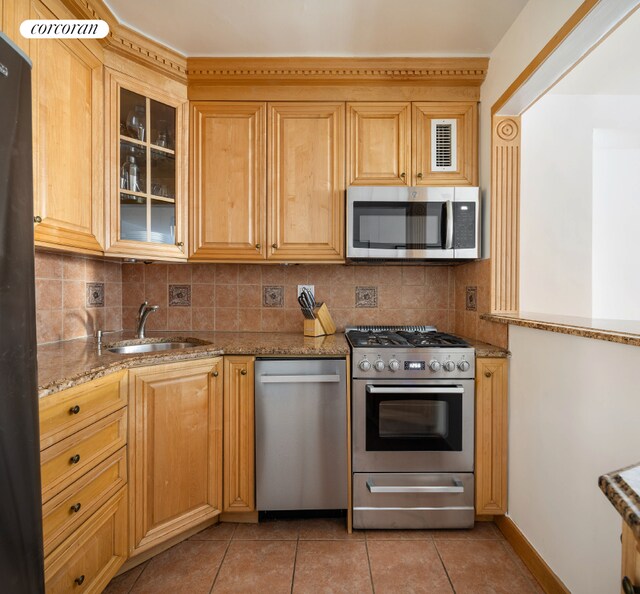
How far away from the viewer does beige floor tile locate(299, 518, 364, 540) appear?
183 centimetres

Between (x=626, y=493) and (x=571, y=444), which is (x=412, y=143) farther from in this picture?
(x=626, y=493)

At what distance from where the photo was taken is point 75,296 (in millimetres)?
2033

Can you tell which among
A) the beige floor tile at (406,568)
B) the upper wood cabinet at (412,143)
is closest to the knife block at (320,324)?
the upper wood cabinet at (412,143)

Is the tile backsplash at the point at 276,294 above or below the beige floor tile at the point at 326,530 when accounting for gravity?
above

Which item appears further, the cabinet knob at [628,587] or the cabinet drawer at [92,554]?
the cabinet drawer at [92,554]

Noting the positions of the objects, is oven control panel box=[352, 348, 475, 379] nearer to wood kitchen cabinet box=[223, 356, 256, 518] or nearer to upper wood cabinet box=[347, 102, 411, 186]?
wood kitchen cabinet box=[223, 356, 256, 518]

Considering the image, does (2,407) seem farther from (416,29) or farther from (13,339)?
(416,29)

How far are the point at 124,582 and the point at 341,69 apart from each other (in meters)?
2.65

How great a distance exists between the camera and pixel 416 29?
1.89 metres

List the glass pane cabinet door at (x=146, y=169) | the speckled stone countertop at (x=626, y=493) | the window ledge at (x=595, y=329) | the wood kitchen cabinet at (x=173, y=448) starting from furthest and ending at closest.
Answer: the glass pane cabinet door at (x=146, y=169) → the wood kitchen cabinet at (x=173, y=448) → the window ledge at (x=595, y=329) → the speckled stone countertop at (x=626, y=493)

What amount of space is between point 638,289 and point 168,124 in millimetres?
2934

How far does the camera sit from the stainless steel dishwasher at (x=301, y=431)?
1865 millimetres

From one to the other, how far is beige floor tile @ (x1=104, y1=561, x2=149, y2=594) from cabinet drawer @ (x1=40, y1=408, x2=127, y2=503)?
569mm

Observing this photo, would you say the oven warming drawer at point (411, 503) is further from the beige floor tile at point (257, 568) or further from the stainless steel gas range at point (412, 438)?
the beige floor tile at point (257, 568)
